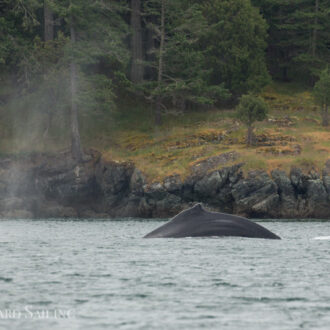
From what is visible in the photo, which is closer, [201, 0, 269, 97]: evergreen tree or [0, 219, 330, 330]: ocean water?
[0, 219, 330, 330]: ocean water

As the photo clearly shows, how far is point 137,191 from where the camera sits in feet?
192

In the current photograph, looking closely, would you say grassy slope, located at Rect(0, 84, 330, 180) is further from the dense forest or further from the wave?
the wave

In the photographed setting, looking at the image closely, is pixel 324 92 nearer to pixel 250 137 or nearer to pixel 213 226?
pixel 250 137

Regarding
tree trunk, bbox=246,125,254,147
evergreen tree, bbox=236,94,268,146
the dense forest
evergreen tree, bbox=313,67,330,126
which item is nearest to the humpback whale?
tree trunk, bbox=246,125,254,147

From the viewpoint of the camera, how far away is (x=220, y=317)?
13359 mm

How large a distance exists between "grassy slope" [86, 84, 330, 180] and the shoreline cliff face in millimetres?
1098

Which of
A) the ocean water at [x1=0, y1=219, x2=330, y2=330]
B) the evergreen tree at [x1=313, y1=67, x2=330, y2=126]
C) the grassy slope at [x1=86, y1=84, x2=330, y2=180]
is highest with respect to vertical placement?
the evergreen tree at [x1=313, y1=67, x2=330, y2=126]

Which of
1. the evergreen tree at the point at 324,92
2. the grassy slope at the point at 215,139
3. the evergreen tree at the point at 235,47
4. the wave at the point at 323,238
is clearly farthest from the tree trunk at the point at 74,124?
the wave at the point at 323,238

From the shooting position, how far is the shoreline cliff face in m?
54.6

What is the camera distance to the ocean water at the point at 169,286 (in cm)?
1316

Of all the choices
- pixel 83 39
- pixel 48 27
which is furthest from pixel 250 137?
pixel 48 27

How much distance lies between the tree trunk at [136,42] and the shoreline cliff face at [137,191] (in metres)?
13.0

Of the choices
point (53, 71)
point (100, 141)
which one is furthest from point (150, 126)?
point (53, 71)

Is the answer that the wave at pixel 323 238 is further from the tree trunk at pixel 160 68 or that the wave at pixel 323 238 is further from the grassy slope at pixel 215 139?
the tree trunk at pixel 160 68
